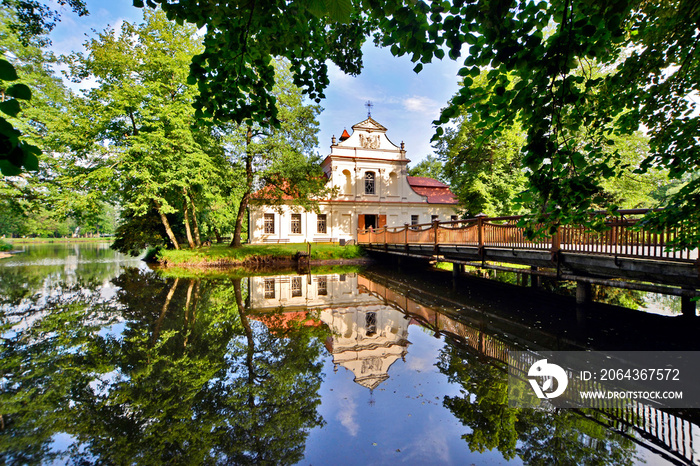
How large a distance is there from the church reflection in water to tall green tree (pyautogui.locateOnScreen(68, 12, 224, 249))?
24.0 feet

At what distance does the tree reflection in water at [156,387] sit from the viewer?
2924 mm

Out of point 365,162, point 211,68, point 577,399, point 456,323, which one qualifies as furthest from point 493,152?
point 211,68

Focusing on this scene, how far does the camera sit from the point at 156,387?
3990 millimetres

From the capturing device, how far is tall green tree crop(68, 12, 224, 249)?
15.4m

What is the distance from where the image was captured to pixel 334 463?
2.76 metres

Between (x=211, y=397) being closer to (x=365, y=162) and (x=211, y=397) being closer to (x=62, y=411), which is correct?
(x=62, y=411)

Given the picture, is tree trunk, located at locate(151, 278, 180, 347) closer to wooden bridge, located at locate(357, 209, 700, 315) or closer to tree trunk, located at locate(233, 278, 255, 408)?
tree trunk, located at locate(233, 278, 255, 408)

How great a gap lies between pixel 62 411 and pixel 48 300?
24.4 feet

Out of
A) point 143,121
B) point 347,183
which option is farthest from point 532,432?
point 347,183

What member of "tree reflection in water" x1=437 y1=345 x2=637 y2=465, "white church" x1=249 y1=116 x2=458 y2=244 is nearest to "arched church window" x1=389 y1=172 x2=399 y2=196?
"white church" x1=249 y1=116 x2=458 y2=244

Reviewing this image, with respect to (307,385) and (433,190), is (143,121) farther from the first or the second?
(433,190)

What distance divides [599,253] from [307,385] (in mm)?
6145

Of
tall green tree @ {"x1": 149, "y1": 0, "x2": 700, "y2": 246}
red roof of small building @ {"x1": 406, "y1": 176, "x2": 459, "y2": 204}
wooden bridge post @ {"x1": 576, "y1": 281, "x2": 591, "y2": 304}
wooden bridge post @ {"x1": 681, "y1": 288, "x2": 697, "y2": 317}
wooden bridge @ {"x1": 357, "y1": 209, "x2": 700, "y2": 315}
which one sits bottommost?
wooden bridge post @ {"x1": 681, "y1": 288, "x2": 697, "y2": 317}

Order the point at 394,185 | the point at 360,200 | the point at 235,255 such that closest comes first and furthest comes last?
the point at 235,255 < the point at 360,200 < the point at 394,185
